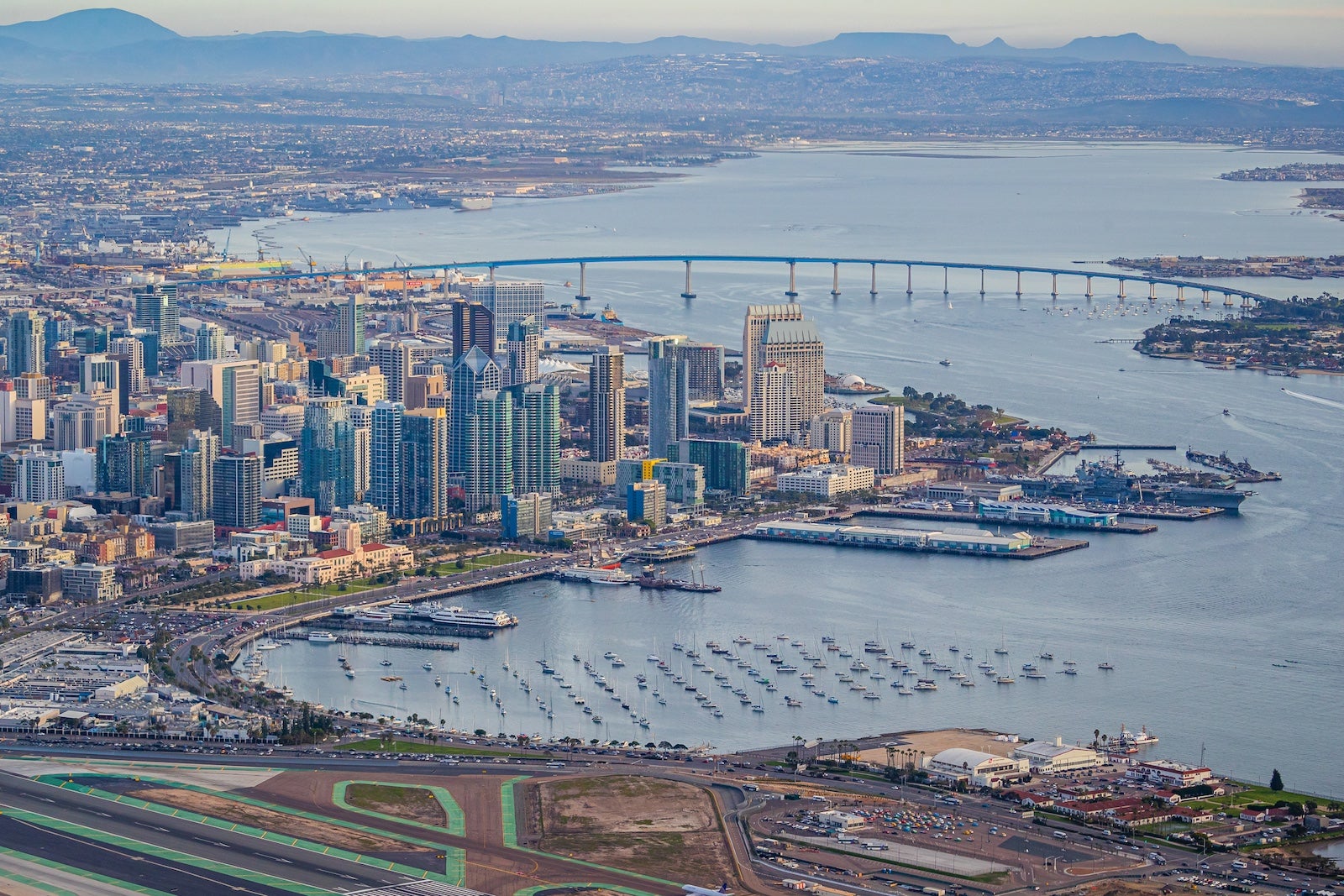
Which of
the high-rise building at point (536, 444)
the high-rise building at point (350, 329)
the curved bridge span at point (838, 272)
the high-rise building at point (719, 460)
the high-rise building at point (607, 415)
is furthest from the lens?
the curved bridge span at point (838, 272)

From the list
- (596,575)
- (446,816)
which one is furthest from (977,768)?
(596,575)

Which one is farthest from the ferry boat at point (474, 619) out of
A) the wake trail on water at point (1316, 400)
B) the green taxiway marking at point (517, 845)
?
the wake trail on water at point (1316, 400)

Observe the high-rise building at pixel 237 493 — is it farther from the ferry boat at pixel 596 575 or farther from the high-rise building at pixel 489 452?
the ferry boat at pixel 596 575

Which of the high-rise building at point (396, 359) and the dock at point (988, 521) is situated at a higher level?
the high-rise building at point (396, 359)

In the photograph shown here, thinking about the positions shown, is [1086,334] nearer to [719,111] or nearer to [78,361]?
[78,361]

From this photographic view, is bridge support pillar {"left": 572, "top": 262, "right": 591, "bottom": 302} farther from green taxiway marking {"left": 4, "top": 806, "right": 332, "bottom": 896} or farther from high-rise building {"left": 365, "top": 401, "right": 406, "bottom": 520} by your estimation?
green taxiway marking {"left": 4, "top": 806, "right": 332, "bottom": 896}

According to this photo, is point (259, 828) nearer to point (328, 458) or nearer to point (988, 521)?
point (328, 458)
